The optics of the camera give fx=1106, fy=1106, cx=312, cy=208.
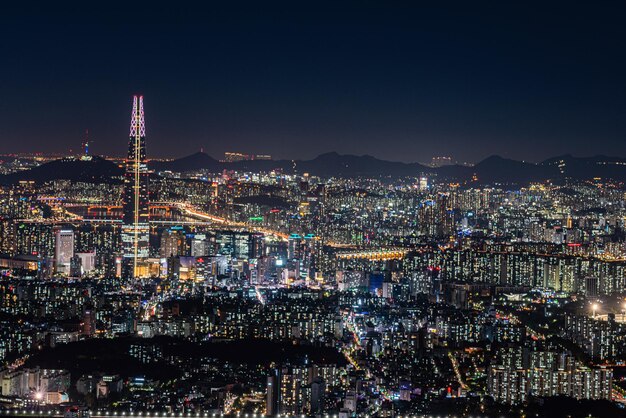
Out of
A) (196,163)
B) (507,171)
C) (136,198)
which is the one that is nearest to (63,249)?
(136,198)

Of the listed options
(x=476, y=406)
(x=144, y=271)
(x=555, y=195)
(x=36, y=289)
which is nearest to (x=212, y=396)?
(x=476, y=406)

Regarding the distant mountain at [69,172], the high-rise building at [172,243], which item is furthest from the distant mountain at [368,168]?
the high-rise building at [172,243]

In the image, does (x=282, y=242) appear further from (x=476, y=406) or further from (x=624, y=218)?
(x=476, y=406)

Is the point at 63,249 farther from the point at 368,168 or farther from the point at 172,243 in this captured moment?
the point at 368,168

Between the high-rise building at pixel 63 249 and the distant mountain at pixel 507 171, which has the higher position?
the distant mountain at pixel 507 171

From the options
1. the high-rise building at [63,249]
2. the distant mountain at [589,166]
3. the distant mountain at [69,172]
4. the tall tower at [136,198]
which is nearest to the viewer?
the high-rise building at [63,249]

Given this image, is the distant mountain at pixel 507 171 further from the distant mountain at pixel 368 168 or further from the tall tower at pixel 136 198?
the tall tower at pixel 136 198
